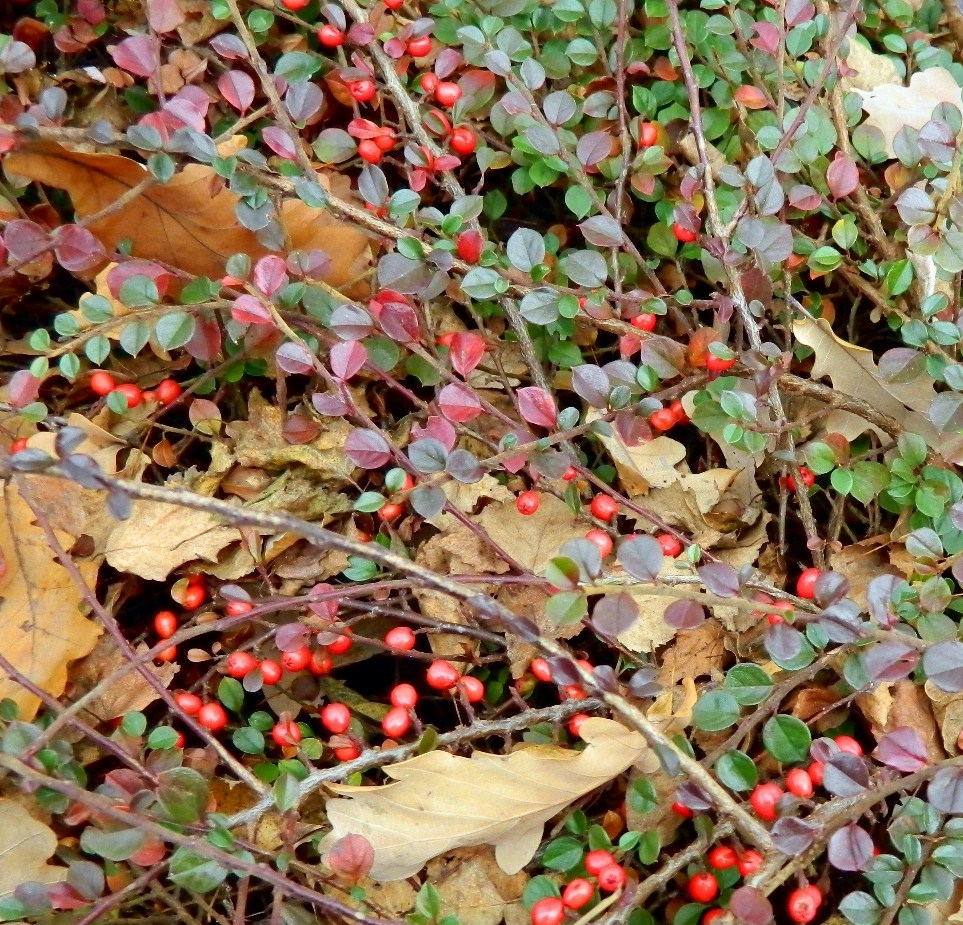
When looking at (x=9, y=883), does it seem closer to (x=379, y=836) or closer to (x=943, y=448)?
(x=379, y=836)

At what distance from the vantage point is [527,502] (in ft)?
6.82

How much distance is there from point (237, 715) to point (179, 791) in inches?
21.4

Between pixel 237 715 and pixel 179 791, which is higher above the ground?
pixel 179 791

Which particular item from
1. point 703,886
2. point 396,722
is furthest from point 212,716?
point 703,886

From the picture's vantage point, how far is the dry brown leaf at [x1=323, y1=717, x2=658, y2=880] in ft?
6.03

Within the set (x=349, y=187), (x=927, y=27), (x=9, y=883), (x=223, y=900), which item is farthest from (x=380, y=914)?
(x=927, y=27)

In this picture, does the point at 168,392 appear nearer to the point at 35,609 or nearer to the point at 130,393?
the point at 130,393

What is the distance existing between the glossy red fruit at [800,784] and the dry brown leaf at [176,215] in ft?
5.15

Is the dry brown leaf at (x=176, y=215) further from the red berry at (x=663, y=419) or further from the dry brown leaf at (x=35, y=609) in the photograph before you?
the red berry at (x=663, y=419)

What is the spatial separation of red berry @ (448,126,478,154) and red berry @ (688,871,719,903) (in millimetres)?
1809

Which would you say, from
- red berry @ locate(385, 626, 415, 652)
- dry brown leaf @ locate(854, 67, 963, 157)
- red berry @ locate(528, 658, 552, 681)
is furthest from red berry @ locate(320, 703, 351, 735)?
dry brown leaf @ locate(854, 67, 963, 157)

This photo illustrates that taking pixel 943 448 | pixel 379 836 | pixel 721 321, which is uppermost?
pixel 721 321

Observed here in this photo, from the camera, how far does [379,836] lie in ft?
6.04

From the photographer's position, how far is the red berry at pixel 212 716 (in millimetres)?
1957
